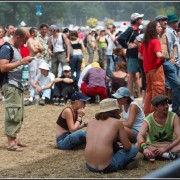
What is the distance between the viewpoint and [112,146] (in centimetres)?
672

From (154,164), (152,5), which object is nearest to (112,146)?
(154,164)

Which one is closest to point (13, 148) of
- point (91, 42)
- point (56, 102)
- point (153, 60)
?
point (153, 60)

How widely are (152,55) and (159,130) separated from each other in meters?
2.12

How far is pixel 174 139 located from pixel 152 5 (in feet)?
259

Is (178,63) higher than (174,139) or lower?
higher

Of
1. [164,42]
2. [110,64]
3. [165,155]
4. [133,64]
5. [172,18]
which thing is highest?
[172,18]

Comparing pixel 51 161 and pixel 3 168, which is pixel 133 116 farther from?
pixel 3 168

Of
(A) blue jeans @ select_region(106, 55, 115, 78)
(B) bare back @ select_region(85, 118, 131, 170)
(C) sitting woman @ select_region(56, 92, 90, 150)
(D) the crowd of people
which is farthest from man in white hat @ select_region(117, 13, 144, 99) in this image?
(B) bare back @ select_region(85, 118, 131, 170)

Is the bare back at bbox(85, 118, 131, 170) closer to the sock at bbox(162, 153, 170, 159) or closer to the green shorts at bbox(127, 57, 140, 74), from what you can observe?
the sock at bbox(162, 153, 170, 159)

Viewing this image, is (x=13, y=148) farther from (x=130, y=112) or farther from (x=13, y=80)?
(x=130, y=112)

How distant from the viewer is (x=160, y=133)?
7.49 metres

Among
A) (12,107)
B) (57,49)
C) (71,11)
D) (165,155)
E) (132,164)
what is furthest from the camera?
(71,11)

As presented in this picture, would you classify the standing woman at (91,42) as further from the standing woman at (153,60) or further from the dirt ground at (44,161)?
the standing woman at (153,60)

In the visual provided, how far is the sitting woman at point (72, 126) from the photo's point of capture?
27.0 feet
